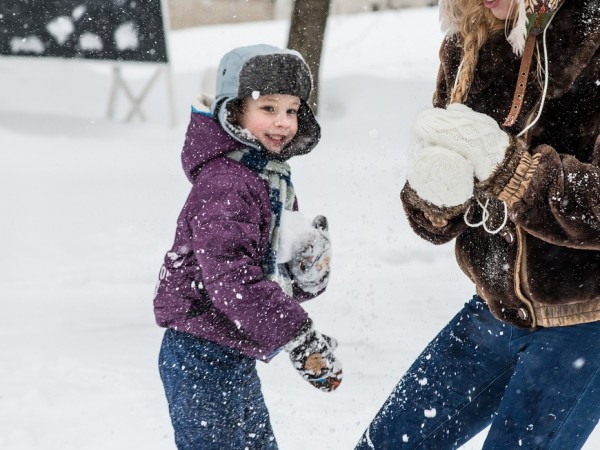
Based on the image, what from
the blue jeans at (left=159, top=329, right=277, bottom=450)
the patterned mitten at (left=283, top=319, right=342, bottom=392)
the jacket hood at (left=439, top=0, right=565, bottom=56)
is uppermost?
the jacket hood at (left=439, top=0, right=565, bottom=56)

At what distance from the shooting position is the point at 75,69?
44.3ft

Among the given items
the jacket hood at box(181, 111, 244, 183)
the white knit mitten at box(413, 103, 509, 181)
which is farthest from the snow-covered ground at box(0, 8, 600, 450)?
the white knit mitten at box(413, 103, 509, 181)

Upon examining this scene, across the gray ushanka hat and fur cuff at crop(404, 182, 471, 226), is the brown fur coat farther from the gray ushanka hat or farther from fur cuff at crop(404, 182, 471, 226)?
the gray ushanka hat

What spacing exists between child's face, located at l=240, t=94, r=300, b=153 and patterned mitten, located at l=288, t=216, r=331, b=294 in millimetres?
283

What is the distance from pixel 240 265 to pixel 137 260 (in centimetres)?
395

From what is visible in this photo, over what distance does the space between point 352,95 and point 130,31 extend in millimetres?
2922

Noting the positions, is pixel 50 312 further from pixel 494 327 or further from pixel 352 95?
pixel 352 95

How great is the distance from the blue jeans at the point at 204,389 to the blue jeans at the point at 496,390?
428mm

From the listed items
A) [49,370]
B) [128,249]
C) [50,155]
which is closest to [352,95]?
[50,155]

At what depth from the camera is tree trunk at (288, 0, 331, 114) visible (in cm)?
905

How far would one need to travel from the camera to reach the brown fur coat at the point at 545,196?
73.4 inches

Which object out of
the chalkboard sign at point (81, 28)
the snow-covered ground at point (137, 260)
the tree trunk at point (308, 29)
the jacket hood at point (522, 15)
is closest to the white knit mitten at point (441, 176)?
the jacket hood at point (522, 15)

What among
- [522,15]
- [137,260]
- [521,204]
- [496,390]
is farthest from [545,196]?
[137,260]

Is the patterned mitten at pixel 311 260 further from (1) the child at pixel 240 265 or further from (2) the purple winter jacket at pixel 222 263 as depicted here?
(2) the purple winter jacket at pixel 222 263
